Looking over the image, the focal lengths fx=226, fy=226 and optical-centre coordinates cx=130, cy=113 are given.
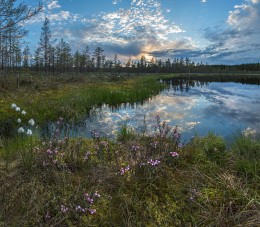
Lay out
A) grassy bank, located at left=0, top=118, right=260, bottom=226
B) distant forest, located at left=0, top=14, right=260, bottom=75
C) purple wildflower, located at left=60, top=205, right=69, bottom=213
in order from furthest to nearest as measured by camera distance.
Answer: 1. distant forest, located at left=0, top=14, right=260, bottom=75
2. grassy bank, located at left=0, top=118, right=260, bottom=226
3. purple wildflower, located at left=60, top=205, right=69, bottom=213

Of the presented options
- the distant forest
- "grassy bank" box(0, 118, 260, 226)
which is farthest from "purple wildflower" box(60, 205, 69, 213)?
the distant forest

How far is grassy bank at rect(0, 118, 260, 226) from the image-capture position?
10.1 feet

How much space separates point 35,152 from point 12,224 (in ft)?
6.84

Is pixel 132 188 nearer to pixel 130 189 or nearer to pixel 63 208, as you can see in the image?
pixel 130 189

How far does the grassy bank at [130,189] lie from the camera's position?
309cm

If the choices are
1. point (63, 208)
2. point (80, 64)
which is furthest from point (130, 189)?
point (80, 64)

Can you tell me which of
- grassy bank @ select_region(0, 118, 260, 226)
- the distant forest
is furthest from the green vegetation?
the distant forest

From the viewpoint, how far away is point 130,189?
3.83 meters

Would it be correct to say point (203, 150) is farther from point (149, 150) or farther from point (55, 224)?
point (55, 224)

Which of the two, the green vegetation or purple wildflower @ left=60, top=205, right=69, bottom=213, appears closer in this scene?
purple wildflower @ left=60, top=205, right=69, bottom=213

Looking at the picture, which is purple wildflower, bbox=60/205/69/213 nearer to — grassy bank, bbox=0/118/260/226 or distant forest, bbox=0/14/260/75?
grassy bank, bbox=0/118/260/226

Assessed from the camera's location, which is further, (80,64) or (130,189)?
(80,64)

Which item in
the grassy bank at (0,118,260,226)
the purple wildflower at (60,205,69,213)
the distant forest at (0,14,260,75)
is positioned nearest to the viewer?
the purple wildflower at (60,205,69,213)

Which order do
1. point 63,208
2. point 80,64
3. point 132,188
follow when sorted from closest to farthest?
point 63,208 → point 132,188 → point 80,64
